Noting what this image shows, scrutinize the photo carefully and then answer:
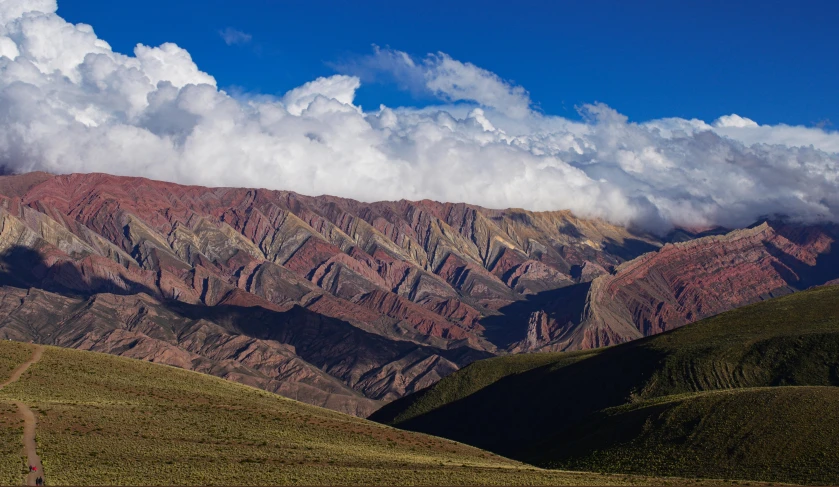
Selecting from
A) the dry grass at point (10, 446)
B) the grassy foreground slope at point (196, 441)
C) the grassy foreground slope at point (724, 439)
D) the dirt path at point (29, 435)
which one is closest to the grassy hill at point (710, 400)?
the grassy foreground slope at point (724, 439)

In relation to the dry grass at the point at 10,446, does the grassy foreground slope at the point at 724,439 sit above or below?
above

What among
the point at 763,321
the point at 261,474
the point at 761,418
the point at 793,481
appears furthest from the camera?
the point at 763,321

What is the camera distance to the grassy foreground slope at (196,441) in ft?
266

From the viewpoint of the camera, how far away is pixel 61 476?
7538 cm

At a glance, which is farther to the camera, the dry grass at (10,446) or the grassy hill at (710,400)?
the grassy hill at (710,400)

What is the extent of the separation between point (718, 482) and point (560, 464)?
3779 cm

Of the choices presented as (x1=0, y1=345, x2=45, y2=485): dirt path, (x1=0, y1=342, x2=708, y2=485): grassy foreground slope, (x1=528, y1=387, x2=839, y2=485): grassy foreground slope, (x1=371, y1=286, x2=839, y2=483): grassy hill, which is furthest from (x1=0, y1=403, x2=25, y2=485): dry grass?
(x1=371, y1=286, x2=839, y2=483): grassy hill

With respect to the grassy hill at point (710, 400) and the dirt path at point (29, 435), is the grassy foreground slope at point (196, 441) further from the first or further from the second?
the grassy hill at point (710, 400)

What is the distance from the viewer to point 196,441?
9631 centimetres

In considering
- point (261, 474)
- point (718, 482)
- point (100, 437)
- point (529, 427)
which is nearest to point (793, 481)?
point (718, 482)

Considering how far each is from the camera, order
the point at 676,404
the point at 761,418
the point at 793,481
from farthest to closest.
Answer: the point at 676,404 < the point at 761,418 < the point at 793,481

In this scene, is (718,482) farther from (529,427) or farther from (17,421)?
(529,427)

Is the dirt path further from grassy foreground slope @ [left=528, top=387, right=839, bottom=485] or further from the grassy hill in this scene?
the grassy hill

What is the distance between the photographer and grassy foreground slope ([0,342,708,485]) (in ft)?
266
